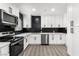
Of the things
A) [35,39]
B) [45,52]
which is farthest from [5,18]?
[35,39]

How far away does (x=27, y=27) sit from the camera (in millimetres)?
7016

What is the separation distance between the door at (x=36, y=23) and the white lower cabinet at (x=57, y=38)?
1355 millimetres

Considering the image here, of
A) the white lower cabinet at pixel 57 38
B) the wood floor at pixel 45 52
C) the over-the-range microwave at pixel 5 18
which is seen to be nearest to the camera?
the over-the-range microwave at pixel 5 18

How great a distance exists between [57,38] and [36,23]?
6.61 feet

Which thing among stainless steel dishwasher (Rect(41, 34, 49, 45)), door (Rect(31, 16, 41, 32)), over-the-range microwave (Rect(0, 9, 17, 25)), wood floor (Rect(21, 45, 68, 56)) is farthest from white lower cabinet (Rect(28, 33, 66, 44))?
over-the-range microwave (Rect(0, 9, 17, 25))

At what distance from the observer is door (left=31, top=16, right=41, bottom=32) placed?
739 centimetres

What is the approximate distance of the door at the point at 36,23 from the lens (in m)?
7.39

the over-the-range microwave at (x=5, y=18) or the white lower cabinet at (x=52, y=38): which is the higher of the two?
the over-the-range microwave at (x=5, y=18)

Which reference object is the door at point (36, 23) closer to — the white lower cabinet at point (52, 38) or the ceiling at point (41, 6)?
the white lower cabinet at point (52, 38)

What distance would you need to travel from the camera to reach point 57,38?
653cm

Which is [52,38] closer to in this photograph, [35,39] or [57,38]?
[57,38]

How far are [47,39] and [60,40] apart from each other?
0.88 metres

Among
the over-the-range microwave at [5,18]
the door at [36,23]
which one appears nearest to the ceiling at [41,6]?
the over-the-range microwave at [5,18]

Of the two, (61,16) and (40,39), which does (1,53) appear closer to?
(40,39)
